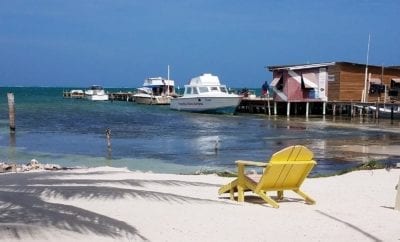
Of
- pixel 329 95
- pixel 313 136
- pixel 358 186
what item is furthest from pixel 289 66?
pixel 358 186

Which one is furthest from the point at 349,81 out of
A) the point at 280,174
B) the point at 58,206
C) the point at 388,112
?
the point at 58,206

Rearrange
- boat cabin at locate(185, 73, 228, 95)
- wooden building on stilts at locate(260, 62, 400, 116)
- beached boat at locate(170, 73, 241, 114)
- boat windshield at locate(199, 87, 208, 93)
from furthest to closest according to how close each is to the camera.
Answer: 1. boat windshield at locate(199, 87, 208, 93)
2. boat cabin at locate(185, 73, 228, 95)
3. beached boat at locate(170, 73, 241, 114)
4. wooden building on stilts at locate(260, 62, 400, 116)

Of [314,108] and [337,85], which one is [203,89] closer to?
[314,108]

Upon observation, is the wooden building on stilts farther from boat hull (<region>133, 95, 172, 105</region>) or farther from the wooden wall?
boat hull (<region>133, 95, 172, 105</region>)

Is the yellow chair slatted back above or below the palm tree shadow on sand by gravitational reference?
above

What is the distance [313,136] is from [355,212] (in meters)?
24.6

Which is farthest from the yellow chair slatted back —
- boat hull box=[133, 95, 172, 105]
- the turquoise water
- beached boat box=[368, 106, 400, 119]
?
boat hull box=[133, 95, 172, 105]

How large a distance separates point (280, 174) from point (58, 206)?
3.38m

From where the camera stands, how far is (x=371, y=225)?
25.1 ft

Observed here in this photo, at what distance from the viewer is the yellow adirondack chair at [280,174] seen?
28.3ft

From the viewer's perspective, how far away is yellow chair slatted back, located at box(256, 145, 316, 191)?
8586 mm

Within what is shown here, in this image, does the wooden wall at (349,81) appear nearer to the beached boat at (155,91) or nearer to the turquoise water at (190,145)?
the turquoise water at (190,145)

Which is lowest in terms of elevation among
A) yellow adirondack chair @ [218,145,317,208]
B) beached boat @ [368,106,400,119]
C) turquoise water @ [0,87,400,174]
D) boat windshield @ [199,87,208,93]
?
turquoise water @ [0,87,400,174]

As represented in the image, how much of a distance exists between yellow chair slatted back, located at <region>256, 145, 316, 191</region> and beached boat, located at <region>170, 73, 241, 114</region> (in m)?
45.9
